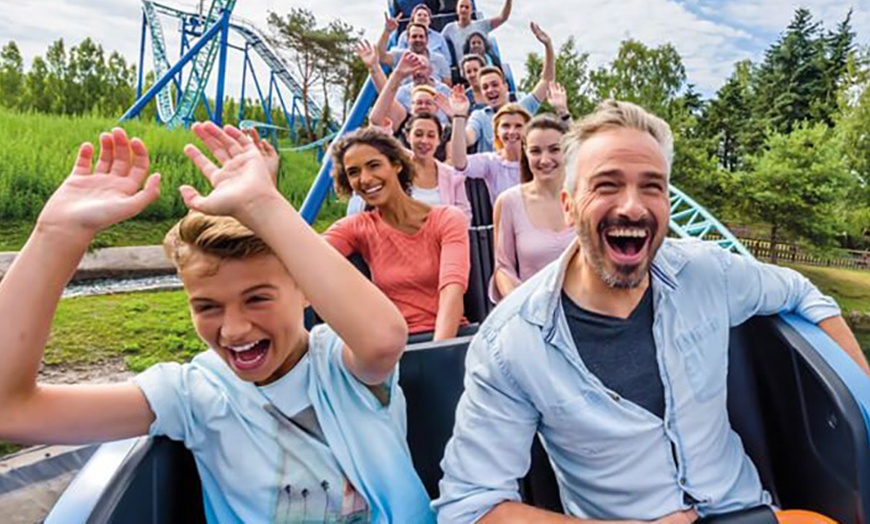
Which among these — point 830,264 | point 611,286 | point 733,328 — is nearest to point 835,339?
point 733,328

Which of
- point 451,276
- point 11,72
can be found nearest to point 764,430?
point 451,276

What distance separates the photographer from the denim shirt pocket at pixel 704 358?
3.00ft

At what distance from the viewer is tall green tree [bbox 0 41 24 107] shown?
1475cm

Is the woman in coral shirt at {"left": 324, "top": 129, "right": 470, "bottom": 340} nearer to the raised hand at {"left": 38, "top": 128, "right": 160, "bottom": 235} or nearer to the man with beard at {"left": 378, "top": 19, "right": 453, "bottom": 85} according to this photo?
the raised hand at {"left": 38, "top": 128, "right": 160, "bottom": 235}

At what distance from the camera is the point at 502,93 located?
11.2ft

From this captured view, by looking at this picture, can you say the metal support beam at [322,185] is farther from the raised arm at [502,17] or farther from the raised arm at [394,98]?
the raised arm at [502,17]

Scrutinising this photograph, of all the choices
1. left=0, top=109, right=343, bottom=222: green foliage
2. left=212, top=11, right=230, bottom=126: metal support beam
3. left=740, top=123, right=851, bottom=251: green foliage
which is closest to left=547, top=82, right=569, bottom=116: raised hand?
left=0, top=109, right=343, bottom=222: green foliage

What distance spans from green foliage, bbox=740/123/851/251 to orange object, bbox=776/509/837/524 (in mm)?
14595

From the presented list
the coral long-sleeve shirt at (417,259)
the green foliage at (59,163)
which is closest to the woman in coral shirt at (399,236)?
the coral long-sleeve shirt at (417,259)

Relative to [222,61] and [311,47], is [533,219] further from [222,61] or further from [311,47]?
[311,47]

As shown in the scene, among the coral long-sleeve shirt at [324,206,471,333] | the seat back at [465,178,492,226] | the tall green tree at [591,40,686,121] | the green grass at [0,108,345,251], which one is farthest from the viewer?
the tall green tree at [591,40,686,121]

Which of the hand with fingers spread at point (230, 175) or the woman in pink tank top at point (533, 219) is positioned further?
the woman in pink tank top at point (533, 219)

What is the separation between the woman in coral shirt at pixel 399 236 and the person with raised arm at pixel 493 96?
1709mm

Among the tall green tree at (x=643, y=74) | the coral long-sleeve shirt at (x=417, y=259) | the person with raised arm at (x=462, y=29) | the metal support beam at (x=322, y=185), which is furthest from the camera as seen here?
the tall green tree at (x=643, y=74)
